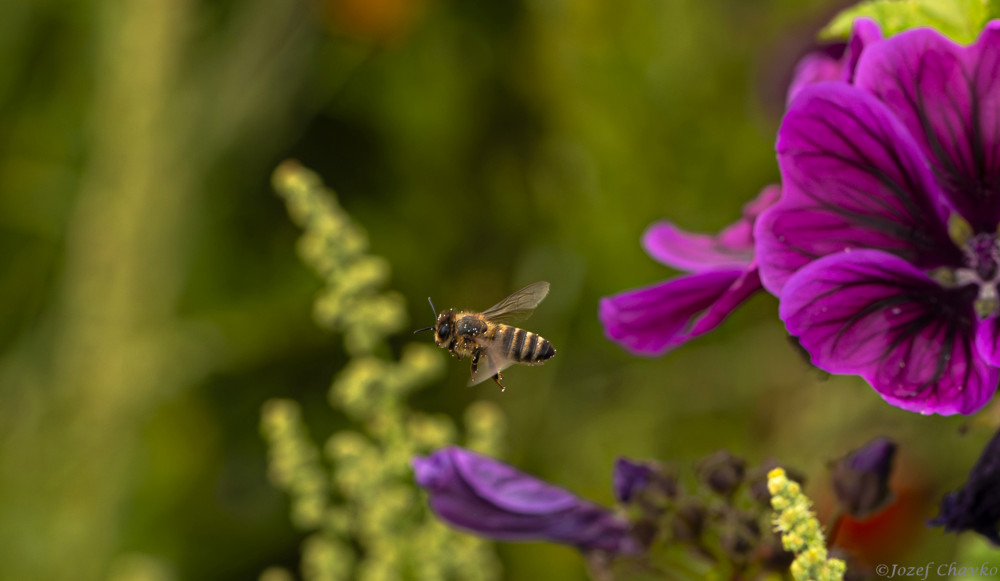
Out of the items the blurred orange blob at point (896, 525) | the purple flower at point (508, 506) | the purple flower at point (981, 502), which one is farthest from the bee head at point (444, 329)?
the blurred orange blob at point (896, 525)

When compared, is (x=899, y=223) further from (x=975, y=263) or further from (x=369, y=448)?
(x=369, y=448)

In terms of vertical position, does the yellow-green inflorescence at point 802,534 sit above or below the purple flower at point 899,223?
below

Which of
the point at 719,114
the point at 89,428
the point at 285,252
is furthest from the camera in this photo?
the point at 285,252

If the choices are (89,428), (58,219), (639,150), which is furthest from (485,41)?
(89,428)

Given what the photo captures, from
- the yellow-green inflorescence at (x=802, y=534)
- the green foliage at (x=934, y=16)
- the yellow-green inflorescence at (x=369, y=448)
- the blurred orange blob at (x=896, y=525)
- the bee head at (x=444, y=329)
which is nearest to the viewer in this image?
the yellow-green inflorescence at (x=802, y=534)

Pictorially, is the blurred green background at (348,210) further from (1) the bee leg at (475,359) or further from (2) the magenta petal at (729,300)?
(2) the magenta petal at (729,300)

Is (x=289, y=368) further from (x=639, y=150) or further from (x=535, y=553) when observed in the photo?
(x=639, y=150)

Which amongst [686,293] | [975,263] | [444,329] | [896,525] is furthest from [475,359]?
[896,525]

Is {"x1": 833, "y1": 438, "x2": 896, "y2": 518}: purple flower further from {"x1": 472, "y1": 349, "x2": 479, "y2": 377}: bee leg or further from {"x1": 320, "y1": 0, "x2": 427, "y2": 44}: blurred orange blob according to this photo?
{"x1": 320, "y1": 0, "x2": 427, "y2": 44}: blurred orange blob
